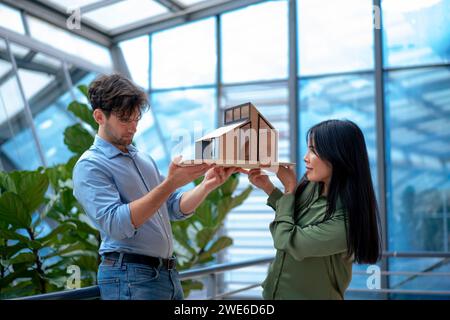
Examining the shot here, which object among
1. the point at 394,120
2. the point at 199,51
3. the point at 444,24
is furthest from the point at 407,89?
the point at 199,51

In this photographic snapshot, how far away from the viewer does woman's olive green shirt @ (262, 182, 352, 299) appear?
1.54 metres

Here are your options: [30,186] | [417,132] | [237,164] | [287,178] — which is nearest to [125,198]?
[237,164]

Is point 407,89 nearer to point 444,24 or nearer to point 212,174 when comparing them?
point 444,24

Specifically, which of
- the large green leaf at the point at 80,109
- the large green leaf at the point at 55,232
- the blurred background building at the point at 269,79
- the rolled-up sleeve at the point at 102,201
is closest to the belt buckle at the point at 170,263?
the rolled-up sleeve at the point at 102,201

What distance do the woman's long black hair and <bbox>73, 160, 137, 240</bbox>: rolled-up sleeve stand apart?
0.55 meters

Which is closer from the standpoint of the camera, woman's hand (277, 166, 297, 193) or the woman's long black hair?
the woman's long black hair

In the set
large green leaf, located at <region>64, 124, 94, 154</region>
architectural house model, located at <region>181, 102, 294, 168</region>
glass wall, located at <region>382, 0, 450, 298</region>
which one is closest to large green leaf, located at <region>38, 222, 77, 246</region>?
large green leaf, located at <region>64, 124, 94, 154</region>

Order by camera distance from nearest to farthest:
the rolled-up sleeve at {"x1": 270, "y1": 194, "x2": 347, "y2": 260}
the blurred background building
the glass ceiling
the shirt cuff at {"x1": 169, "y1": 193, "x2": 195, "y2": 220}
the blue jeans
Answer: the rolled-up sleeve at {"x1": 270, "y1": 194, "x2": 347, "y2": 260}
the blue jeans
the shirt cuff at {"x1": 169, "y1": 193, "x2": 195, "y2": 220}
the blurred background building
the glass ceiling

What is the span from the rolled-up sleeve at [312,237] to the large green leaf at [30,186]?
1901mm

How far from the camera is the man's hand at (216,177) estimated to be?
182cm

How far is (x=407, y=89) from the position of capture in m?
6.03

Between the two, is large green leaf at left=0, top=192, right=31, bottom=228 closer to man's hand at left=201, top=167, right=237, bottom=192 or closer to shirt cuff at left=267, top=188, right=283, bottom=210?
man's hand at left=201, top=167, right=237, bottom=192

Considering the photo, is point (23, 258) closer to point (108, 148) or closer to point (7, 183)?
point (7, 183)

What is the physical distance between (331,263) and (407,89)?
4.82 m
